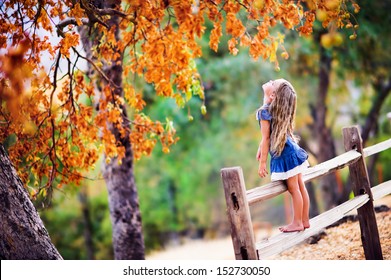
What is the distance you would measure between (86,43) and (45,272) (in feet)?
8.71

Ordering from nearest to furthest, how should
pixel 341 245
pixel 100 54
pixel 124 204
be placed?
1. pixel 100 54
2. pixel 341 245
3. pixel 124 204

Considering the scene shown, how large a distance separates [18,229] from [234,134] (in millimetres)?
11674

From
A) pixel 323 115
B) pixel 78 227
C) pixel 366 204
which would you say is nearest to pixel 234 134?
pixel 78 227

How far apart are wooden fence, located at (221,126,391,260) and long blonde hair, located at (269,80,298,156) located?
10.8 inches

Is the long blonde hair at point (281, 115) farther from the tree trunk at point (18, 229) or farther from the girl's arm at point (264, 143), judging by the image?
the tree trunk at point (18, 229)

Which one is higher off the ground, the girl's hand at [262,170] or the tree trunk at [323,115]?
the tree trunk at [323,115]

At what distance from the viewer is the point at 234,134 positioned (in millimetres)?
15781

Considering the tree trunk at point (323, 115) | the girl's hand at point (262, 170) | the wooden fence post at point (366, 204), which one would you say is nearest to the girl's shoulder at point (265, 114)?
the girl's hand at point (262, 170)

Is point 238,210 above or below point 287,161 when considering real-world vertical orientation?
below

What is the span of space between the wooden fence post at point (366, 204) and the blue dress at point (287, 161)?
1049 mm

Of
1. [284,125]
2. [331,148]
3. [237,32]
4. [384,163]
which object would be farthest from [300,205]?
[384,163]

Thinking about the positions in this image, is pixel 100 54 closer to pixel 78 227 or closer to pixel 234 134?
pixel 78 227

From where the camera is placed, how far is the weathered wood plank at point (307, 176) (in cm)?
382

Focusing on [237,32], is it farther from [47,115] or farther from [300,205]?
[47,115]
